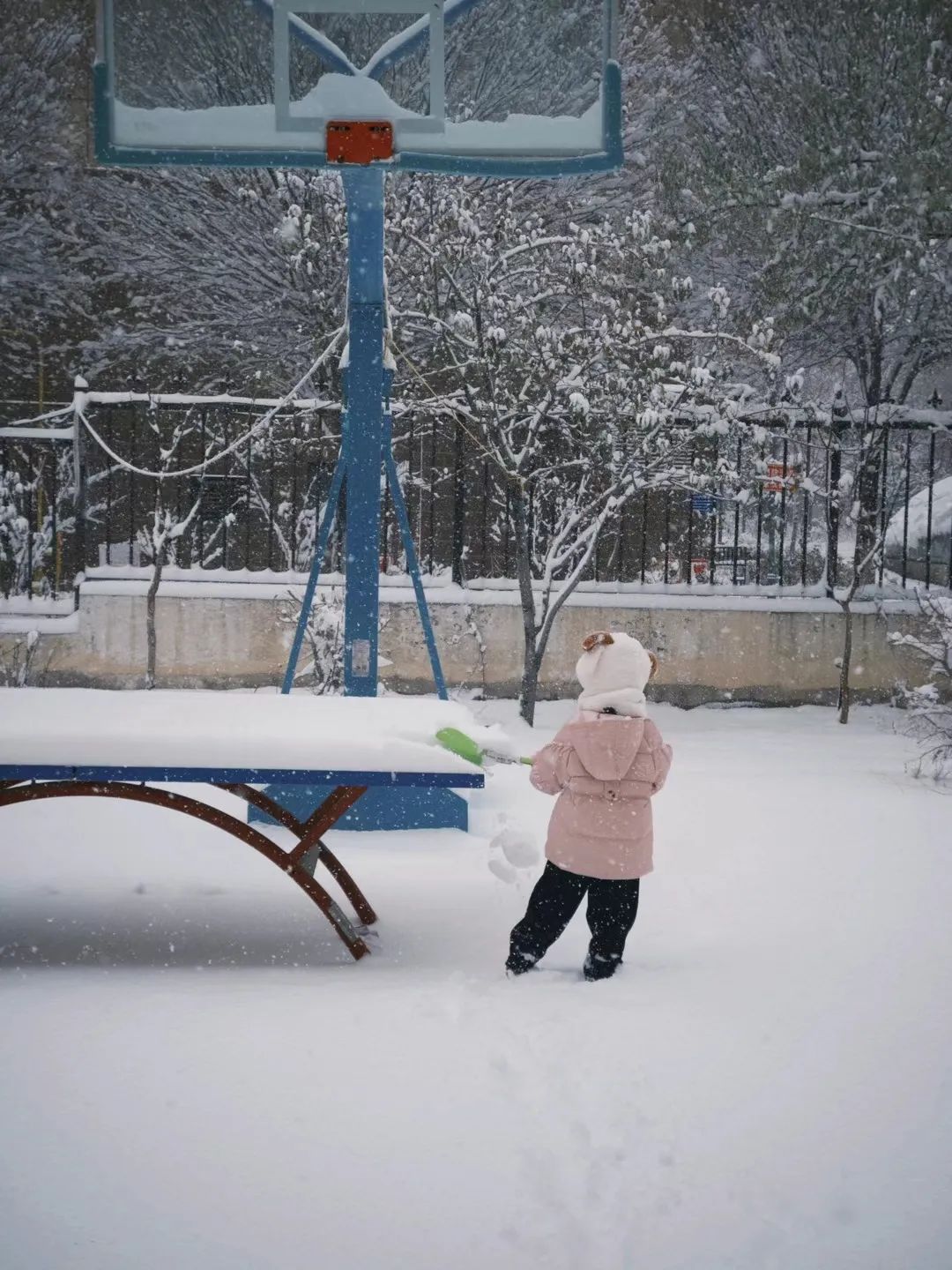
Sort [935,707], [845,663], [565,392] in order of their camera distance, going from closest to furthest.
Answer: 1. [935,707]
2. [565,392]
3. [845,663]

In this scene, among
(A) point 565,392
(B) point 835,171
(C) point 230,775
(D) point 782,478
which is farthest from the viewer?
(B) point 835,171

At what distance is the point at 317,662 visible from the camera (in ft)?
24.4

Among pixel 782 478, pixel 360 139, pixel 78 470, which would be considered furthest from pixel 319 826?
pixel 782 478

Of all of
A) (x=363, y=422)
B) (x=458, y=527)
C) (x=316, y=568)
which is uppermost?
(x=363, y=422)

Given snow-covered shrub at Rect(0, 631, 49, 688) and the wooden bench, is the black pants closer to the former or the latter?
the wooden bench

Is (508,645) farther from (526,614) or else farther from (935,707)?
(935,707)

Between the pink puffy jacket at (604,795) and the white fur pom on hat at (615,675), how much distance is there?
0.04 metres

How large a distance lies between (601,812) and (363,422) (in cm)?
255

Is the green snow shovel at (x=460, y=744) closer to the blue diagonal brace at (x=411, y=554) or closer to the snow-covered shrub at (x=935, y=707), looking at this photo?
the blue diagonal brace at (x=411, y=554)

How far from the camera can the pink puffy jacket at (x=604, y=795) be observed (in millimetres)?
3760

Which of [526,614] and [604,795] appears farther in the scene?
[526,614]

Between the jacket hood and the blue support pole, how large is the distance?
1989 millimetres

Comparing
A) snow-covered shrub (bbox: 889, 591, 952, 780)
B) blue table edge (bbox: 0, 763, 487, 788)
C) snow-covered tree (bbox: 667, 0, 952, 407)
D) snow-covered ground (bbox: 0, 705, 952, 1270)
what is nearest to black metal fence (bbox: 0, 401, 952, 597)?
snow-covered shrub (bbox: 889, 591, 952, 780)

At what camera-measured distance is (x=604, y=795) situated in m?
3.78
